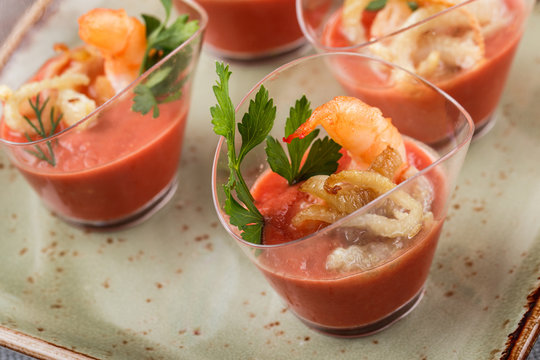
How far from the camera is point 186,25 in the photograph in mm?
2738

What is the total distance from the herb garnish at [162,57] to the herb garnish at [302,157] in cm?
60

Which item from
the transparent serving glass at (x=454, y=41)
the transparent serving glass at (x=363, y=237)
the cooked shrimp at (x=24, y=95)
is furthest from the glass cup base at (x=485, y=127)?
the cooked shrimp at (x=24, y=95)

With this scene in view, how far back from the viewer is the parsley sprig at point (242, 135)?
2.01 meters

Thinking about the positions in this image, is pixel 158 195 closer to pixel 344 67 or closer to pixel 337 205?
pixel 344 67

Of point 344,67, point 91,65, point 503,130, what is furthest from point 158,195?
point 503,130

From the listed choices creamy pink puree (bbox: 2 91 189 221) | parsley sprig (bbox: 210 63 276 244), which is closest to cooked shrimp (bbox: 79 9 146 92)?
creamy pink puree (bbox: 2 91 189 221)

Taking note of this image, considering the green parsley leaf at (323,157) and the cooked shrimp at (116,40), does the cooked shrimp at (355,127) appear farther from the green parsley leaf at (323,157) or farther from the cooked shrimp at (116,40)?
the cooked shrimp at (116,40)

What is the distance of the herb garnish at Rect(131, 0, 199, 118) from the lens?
262cm

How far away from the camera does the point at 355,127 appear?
2.02 metres

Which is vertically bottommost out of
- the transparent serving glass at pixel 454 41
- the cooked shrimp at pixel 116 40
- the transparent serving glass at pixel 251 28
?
the transparent serving glass at pixel 251 28

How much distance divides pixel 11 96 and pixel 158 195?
621 millimetres

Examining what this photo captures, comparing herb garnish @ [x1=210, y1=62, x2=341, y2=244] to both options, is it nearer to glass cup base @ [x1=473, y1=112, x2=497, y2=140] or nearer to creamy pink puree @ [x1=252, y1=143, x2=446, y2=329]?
creamy pink puree @ [x1=252, y1=143, x2=446, y2=329]

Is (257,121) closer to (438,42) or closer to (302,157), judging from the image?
(302,157)

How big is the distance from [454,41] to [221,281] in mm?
1077
